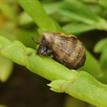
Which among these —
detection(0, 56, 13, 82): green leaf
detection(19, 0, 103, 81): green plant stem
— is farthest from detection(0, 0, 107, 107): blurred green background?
detection(19, 0, 103, 81): green plant stem

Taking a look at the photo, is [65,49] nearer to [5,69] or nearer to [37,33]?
[37,33]

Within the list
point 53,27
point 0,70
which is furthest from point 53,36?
point 0,70

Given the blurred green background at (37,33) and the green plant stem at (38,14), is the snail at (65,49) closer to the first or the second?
the green plant stem at (38,14)

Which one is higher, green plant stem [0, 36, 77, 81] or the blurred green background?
green plant stem [0, 36, 77, 81]

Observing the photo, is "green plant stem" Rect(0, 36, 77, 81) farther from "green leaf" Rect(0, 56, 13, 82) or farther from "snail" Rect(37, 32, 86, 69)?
"green leaf" Rect(0, 56, 13, 82)

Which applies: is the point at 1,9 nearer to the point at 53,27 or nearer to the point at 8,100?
the point at 8,100

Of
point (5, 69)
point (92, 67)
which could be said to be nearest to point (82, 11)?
point (92, 67)

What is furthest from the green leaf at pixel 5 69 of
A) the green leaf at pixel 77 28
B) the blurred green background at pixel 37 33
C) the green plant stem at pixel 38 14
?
the green plant stem at pixel 38 14
